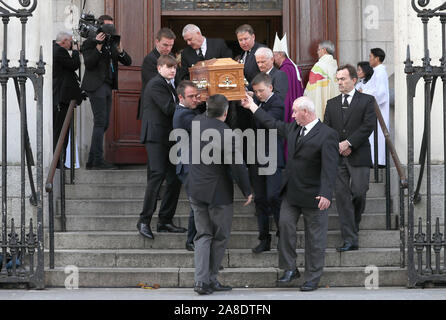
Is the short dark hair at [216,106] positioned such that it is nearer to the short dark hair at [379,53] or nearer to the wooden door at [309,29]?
the short dark hair at [379,53]

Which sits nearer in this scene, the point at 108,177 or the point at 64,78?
the point at 108,177

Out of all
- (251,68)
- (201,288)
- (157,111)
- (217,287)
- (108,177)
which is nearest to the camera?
(201,288)

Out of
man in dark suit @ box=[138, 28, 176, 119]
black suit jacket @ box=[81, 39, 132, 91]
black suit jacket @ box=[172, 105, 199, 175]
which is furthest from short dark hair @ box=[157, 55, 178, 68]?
black suit jacket @ box=[81, 39, 132, 91]

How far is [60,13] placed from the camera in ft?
43.7

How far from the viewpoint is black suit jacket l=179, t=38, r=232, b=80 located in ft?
35.8

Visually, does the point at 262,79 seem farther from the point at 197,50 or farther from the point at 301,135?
the point at 197,50

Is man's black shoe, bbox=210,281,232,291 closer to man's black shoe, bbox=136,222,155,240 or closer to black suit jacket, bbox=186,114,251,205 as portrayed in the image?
black suit jacket, bbox=186,114,251,205

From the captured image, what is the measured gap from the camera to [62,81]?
11922mm

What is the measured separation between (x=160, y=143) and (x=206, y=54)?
1.33 m

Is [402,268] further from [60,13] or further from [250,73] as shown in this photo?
[60,13]

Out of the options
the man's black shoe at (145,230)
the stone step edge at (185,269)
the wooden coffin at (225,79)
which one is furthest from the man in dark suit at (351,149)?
the man's black shoe at (145,230)

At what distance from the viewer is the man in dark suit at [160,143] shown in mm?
10164

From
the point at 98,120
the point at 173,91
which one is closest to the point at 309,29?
the point at 98,120

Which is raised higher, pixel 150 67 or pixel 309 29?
pixel 309 29
